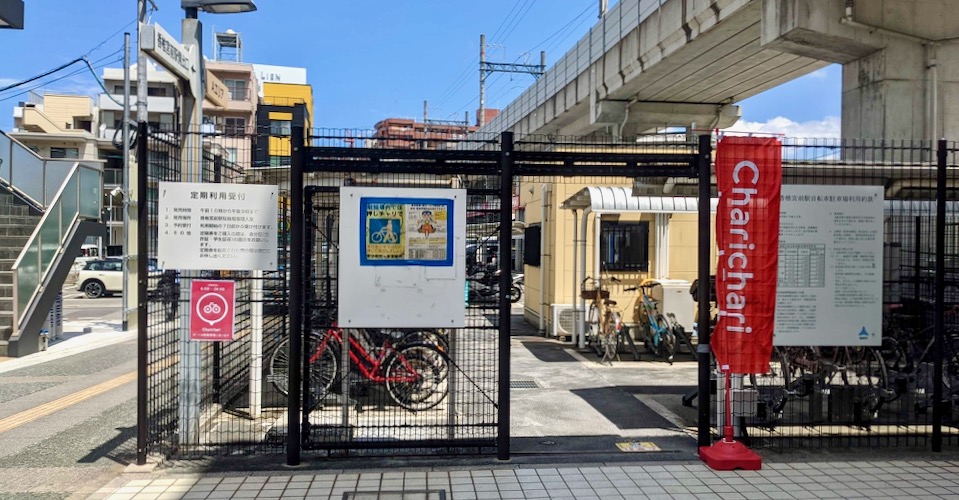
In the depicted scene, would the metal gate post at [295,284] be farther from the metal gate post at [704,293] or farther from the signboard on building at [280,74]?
the signboard on building at [280,74]

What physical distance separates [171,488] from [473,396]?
2.66 m

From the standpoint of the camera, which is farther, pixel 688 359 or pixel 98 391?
pixel 688 359

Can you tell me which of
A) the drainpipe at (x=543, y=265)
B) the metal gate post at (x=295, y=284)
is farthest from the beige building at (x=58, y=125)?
the metal gate post at (x=295, y=284)

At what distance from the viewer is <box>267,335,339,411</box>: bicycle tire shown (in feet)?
20.7

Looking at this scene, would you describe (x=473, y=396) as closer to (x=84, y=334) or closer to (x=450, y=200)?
(x=450, y=200)

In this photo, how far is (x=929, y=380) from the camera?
20.8ft

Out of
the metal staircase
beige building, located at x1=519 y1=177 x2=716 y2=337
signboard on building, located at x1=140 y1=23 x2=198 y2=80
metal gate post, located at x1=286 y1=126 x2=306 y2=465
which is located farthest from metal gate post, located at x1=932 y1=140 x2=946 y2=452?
the metal staircase

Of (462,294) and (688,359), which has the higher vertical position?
(462,294)

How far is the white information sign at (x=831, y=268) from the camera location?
5.44m

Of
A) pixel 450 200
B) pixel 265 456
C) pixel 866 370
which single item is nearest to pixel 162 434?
pixel 265 456

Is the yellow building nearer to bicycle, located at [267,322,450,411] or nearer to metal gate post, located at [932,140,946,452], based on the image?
bicycle, located at [267,322,450,411]

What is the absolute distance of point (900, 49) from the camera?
10539mm

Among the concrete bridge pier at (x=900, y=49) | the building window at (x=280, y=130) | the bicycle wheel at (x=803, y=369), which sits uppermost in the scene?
the concrete bridge pier at (x=900, y=49)

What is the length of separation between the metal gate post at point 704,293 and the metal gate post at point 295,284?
10.9 ft
